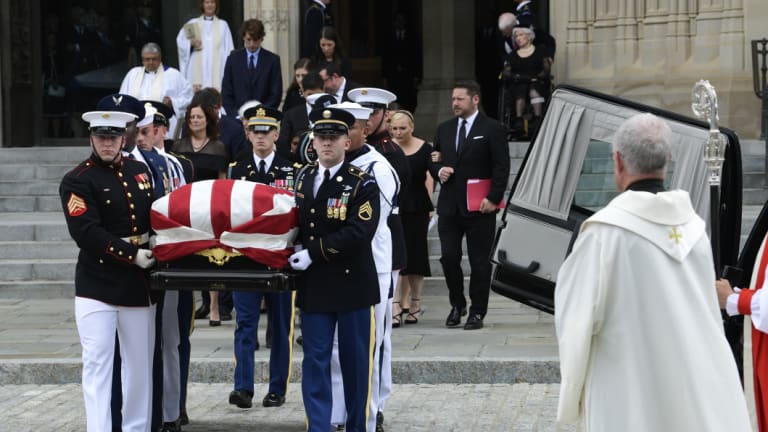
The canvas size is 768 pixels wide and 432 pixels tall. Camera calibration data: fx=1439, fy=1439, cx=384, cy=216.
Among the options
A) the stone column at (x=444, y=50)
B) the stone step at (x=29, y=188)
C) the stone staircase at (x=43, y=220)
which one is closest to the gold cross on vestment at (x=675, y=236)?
the stone staircase at (x=43, y=220)

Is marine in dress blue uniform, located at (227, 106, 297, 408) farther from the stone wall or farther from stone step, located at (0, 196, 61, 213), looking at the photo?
the stone wall

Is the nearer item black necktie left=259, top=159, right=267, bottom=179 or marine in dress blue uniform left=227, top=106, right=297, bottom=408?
marine in dress blue uniform left=227, top=106, right=297, bottom=408

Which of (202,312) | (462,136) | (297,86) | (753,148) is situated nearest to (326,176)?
(462,136)

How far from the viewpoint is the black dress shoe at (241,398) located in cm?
895

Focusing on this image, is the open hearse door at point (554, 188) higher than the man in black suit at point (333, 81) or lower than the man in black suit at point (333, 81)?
lower

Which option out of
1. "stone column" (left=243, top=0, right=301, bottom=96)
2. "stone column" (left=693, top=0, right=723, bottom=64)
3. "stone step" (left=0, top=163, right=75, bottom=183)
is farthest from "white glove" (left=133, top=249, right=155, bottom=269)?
"stone column" (left=693, top=0, right=723, bottom=64)

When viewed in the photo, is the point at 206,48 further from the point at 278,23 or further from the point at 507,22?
the point at 507,22

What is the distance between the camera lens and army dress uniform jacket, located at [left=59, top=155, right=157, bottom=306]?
729 cm

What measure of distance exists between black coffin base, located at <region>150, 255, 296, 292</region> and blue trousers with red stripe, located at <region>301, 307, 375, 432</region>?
260 millimetres

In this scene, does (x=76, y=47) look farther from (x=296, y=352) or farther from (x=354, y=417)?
(x=354, y=417)

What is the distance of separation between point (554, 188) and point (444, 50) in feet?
49.5

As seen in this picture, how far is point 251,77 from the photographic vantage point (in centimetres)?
1443

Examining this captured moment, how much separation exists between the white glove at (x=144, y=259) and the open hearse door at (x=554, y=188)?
1.85m

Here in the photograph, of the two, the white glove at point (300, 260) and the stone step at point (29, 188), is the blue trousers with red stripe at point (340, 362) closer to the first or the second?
the white glove at point (300, 260)
